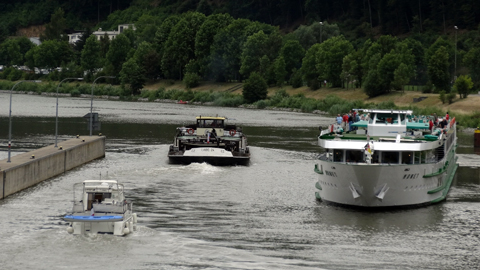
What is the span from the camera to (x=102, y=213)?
39.7 meters

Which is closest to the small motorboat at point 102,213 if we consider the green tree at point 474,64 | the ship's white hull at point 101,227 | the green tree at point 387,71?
the ship's white hull at point 101,227

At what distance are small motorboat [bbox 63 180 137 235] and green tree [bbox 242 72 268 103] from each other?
135887 mm

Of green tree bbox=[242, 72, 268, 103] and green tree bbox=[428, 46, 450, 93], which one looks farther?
green tree bbox=[242, 72, 268, 103]

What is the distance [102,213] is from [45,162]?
1923 cm

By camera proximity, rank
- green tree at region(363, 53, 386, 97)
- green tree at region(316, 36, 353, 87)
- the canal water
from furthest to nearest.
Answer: green tree at region(316, 36, 353, 87) < green tree at region(363, 53, 386, 97) < the canal water

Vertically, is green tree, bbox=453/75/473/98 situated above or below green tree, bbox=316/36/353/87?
below

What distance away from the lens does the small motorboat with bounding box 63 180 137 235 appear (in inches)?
1533

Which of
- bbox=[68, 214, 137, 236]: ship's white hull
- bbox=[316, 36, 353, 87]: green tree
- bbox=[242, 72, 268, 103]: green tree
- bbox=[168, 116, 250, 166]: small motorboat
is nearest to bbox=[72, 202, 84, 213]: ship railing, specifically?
bbox=[68, 214, 137, 236]: ship's white hull

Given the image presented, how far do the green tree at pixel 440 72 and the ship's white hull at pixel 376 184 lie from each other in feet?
321

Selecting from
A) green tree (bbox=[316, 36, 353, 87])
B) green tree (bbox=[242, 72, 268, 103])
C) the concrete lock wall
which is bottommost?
the concrete lock wall

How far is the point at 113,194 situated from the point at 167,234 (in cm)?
358

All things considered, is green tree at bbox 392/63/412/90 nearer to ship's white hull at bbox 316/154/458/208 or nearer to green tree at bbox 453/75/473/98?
green tree at bbox 453/75/473/98

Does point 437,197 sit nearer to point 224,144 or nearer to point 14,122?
point 224,144

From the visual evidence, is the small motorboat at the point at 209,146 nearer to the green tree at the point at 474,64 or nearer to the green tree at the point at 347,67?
the green tree at the point at 474,64
